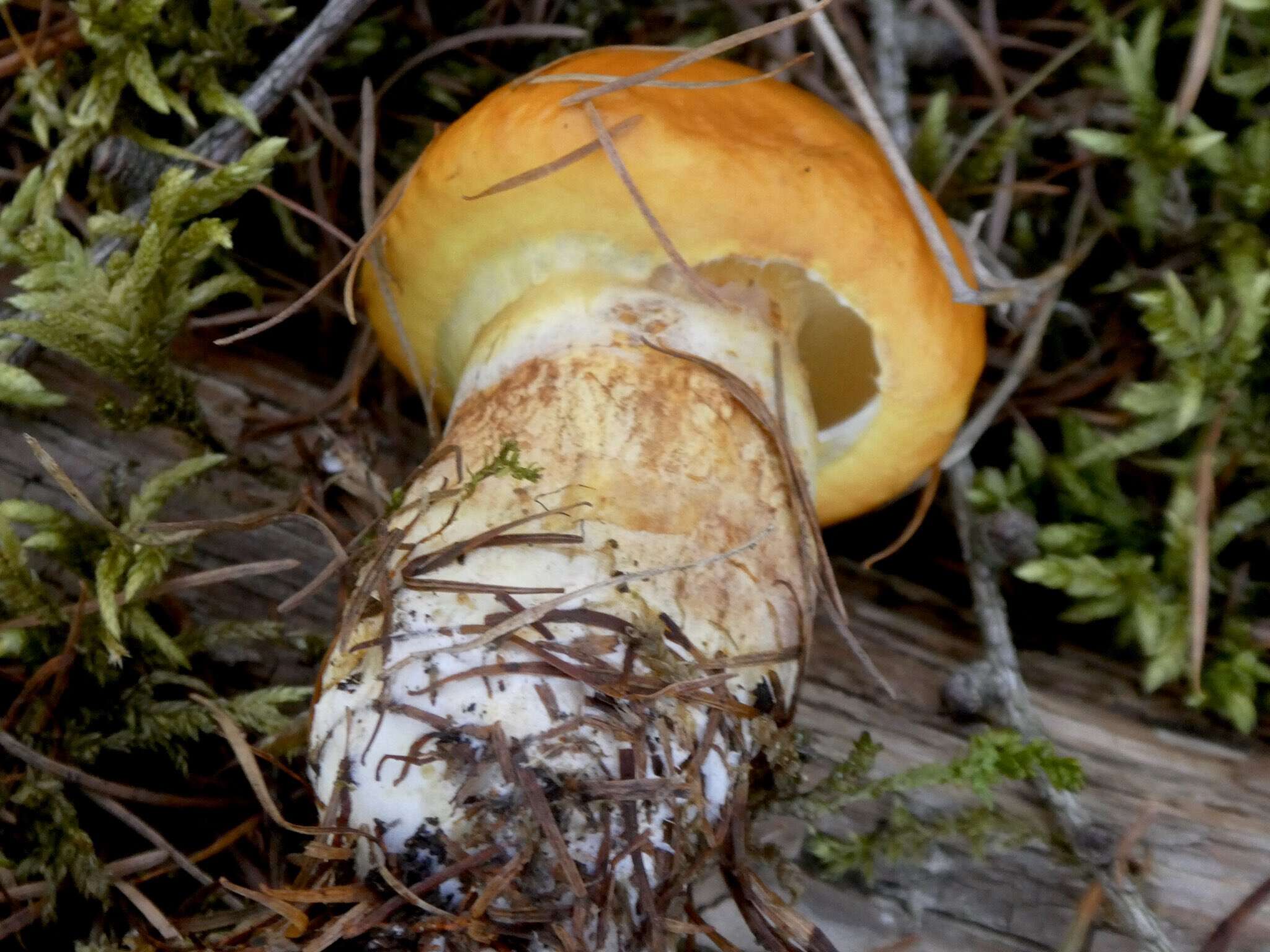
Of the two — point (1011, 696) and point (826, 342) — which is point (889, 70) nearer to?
point (826, 342)

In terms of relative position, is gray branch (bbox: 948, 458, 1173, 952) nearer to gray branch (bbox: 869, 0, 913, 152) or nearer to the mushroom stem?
the mushroom stem

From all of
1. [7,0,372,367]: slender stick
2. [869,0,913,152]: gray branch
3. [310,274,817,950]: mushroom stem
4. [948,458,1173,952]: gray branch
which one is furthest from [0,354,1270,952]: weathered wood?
[869,0,913,152]: gray branch

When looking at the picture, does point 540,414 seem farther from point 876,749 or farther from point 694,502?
point 876,749

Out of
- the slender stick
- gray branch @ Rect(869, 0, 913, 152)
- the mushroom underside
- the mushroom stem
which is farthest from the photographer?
gray branch @ Rect(869, 0, 913, 152)

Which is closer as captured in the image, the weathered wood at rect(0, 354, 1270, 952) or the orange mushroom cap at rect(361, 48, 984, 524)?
the orange mushroom cap at rect(361, 48, 984, 524)

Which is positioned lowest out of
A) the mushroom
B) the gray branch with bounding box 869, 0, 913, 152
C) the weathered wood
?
Answer: the weathered wood

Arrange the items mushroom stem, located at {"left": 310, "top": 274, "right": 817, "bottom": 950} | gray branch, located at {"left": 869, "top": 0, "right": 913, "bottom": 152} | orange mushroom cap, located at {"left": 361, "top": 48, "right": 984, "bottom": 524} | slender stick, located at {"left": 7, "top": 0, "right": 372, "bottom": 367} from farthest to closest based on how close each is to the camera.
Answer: gray branch, located at {"left": 869, "top": 0, "right": 913, "bottom": 152} < slender stick, located at {"left": 7, "top": 0, "right": 372, "bottom": 367} < orange mushroom cap, located at {"left": 361, "top": 48, "right": 984, "bottom": 524} < mushroom stem, located at {"left": 310, "top": 274, "right": 817, "bottom": 950}

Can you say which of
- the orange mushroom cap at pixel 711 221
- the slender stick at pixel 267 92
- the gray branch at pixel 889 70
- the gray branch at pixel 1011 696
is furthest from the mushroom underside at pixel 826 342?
the slender stick at pixel 267 92
